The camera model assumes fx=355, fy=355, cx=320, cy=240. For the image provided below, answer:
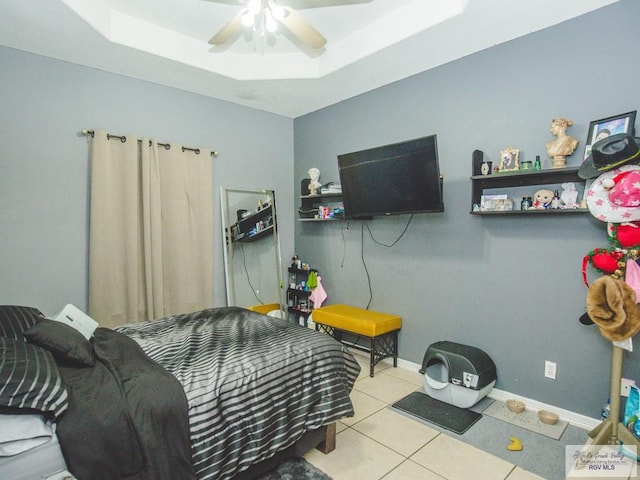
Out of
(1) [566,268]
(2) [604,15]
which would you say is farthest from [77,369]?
(2) [604,15]

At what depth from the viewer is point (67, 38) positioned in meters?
2.57

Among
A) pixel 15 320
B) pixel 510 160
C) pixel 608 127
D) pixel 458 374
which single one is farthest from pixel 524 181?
pixel 15 320

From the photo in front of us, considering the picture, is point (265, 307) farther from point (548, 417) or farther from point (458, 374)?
point (548, 417)

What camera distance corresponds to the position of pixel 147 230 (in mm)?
3166

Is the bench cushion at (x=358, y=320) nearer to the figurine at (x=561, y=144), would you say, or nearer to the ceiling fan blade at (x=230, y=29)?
the figurine at (x=561, y=144)

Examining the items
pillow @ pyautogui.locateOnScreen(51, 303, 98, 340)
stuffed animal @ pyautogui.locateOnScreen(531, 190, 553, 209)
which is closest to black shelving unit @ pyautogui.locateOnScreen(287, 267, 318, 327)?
pillow @ pyautogui.locateOnScreen(51, 303, 98, 340)

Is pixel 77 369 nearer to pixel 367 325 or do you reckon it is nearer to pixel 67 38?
pixel 367 325

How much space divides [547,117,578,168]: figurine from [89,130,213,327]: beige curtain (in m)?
2.98

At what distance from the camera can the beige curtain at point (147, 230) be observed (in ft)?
9.73

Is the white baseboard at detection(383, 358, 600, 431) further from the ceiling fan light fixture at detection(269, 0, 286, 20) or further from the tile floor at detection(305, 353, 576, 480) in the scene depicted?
the ceiling fan light fixture at detection(269, 0, 286, 20)

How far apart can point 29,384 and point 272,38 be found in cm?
287

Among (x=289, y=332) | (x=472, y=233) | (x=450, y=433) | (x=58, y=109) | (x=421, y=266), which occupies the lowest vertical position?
(x=450, y=433)

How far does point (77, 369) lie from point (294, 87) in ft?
9.67

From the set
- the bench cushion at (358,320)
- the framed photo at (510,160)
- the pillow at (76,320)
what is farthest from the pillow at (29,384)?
the framed photo at (510,160)
